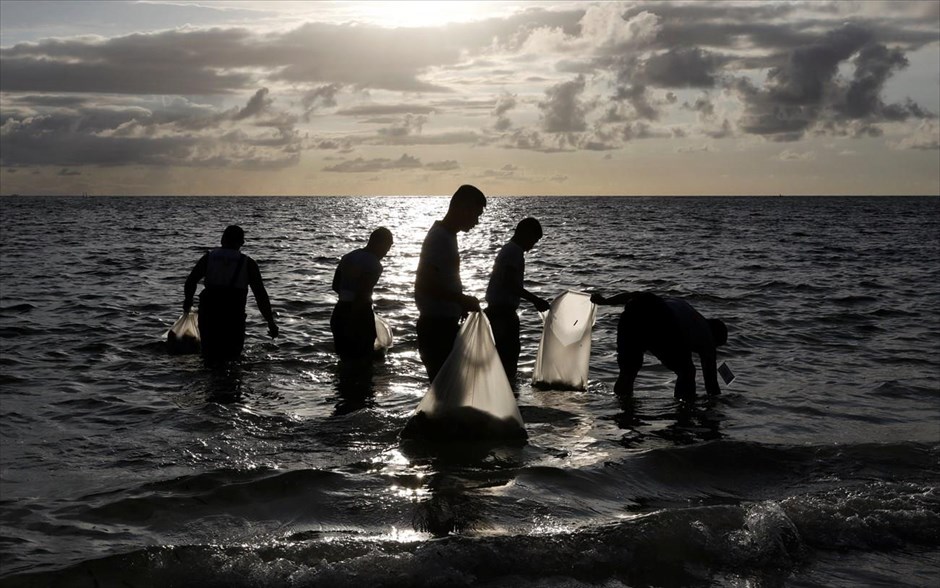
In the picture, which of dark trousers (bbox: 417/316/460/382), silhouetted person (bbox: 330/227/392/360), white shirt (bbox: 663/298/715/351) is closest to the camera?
dark trousers (bbox: 417/316/460/382)

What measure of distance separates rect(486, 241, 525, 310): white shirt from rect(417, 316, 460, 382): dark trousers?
157 cm

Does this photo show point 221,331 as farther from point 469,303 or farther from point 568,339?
point 469,303

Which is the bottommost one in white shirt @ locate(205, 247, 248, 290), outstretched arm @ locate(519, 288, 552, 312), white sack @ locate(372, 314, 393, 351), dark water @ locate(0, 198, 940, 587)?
dark water @ locate(0, 198, 940, 587)

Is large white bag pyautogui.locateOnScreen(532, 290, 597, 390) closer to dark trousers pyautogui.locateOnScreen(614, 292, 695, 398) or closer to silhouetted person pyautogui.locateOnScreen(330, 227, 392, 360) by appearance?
dark trousers pyautogui.locateOnScreen(614, 292, 695, 398)

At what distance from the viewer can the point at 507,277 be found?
8.21 m

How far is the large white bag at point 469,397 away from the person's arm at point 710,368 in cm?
232

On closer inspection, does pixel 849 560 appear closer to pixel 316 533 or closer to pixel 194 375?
pixel 316 533

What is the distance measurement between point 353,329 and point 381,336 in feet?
3.17

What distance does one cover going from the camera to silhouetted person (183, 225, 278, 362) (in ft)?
30.0

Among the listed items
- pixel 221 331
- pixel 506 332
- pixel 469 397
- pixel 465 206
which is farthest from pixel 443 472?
pixel 221 331

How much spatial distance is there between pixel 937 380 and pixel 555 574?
764 centimetres

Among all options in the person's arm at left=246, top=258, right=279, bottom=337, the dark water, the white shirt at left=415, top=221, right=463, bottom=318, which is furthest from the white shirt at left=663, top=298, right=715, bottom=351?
the person's arm at left=246, top=258, right=279, bottom=337

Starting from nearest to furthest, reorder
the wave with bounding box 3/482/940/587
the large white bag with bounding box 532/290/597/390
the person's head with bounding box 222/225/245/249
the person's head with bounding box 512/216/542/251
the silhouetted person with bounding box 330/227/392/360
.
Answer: the wave with bounding box 3/482/940/587
the person's head with bounding box 512/216/542/251
the large white bag with bounding box 532/290/597/390
the person's head with bounding box 222/225/245/249
the silhouetted person with bounding box 330/227/392/360

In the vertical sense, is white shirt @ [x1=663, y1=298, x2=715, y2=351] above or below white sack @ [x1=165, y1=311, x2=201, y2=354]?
above
